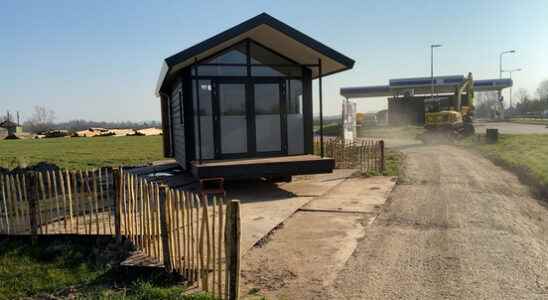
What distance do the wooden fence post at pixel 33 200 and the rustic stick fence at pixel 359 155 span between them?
1024cm

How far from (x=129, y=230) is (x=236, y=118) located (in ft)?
18.8

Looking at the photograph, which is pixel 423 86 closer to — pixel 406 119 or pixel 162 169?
pixel 406 119

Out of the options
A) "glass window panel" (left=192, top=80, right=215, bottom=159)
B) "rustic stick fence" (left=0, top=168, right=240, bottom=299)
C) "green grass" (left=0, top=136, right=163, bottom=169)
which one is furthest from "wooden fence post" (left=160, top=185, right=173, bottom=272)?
"green grass" (left=0, top=136, right=163, bottom=169)

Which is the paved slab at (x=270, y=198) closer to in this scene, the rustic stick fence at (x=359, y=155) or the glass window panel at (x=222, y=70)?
the rustic stick fence at (x=359, y=155)

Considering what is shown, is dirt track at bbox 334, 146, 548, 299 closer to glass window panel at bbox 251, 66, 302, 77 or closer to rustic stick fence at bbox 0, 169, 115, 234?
rustic stick fence at bbox 0, 169, 115, 234

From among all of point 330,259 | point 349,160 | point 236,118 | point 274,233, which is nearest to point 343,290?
point 330,259

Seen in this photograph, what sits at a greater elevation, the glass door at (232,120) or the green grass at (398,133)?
the glass door at (232,120)

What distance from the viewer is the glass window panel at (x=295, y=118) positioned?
12.3 metres

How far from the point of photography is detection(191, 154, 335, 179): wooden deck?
10.1m

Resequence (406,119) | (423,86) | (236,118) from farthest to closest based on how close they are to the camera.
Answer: (423,86), (406,119), (236,118)

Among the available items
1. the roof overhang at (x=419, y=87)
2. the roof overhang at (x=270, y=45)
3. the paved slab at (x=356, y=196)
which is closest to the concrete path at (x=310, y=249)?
the paved slab at (x=356, y=196)

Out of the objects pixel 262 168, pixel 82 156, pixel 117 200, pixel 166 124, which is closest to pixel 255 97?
pixel 262 168

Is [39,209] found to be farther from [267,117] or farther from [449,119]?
[449,119]

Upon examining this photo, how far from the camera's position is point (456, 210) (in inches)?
345
